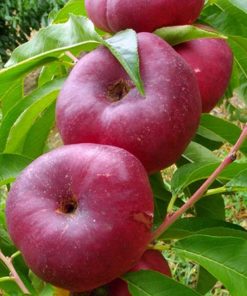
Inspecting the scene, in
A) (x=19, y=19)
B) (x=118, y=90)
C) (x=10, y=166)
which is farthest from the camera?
(x=19, y=19)

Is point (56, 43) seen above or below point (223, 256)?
above

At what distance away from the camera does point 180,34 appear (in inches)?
32.9

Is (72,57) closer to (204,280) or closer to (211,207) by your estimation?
(211,207)

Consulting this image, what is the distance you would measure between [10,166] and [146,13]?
0.28 meters

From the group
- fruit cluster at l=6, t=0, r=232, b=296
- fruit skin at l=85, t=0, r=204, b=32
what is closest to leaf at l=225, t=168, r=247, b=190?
fruit cluster at l=6, t=0, r=232, b=296

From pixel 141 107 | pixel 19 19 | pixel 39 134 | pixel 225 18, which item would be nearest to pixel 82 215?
pixel 141 107

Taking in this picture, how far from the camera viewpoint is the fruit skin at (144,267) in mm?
767

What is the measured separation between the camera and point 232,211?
3244 millimetres

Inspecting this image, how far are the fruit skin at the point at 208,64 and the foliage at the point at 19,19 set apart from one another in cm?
466

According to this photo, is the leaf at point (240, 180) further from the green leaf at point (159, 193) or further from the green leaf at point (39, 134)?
the green leaf at point (39, 134)

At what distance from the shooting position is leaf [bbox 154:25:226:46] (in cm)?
81

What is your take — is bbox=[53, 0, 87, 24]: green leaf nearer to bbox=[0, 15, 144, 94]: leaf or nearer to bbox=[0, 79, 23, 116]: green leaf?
bbox=[0, 79, 23, 116]: green leaf

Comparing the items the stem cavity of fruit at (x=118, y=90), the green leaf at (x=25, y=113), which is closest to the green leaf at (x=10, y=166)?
the green leaf at (x=25, y=113)

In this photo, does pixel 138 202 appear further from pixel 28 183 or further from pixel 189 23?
pixel 189 23
